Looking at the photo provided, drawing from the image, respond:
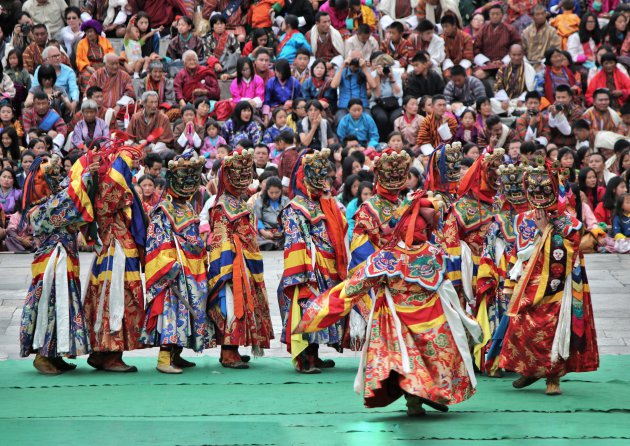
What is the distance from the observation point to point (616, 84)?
18.9 meters

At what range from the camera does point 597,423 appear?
8578 mm

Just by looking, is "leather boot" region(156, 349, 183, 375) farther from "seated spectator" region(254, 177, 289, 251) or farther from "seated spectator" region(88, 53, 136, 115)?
"seated spectator" region(88, 53, 136, 115)

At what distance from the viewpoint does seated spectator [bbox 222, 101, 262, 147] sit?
17.6 metres

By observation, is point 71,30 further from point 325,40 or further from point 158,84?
point 325,40

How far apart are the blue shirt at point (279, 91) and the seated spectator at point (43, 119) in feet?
9.44

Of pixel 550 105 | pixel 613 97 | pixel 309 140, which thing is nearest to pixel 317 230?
pixel 309 140

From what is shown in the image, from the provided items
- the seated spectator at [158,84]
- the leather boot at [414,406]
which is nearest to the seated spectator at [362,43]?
the seated spectator at [158,84]

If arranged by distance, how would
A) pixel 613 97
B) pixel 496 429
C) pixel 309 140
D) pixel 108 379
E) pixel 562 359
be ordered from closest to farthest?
pixel 496 429 < pixel 562 359 < pixel 108 379 < pixel 309 140 < pixel 613 97

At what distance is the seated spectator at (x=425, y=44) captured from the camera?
62.7ft

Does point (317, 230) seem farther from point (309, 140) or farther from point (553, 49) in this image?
point (553, 49)

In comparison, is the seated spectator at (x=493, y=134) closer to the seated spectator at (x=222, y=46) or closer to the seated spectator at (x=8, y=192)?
the seated spectator at (x=222, y=46)

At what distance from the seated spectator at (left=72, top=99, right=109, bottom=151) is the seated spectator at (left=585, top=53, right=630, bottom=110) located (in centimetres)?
697

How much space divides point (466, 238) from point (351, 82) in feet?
25.4

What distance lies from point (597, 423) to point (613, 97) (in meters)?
10.9
